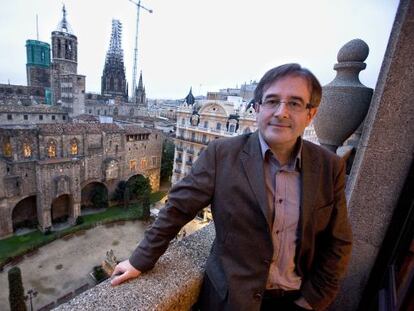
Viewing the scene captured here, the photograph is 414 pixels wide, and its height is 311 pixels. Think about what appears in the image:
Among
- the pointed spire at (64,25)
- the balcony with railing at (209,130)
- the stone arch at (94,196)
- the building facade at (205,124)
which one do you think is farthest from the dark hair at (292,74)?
the pointed spire at (64,25)

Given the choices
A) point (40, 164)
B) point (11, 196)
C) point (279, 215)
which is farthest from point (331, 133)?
point (11, 196)

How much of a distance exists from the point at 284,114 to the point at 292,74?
0.31 metres

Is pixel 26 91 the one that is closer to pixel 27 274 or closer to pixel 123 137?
pixel 123 137

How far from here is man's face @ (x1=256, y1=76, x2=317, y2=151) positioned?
172 centimetres

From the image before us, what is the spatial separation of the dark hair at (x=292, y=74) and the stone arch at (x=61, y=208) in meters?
23.2

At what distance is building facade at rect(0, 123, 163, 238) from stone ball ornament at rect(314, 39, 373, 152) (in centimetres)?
2100

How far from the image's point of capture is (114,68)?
5859 centimetres

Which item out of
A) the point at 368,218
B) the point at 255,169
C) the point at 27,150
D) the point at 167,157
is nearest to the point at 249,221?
the point at 255,169

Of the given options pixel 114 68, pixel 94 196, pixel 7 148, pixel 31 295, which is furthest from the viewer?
pixel 114 68

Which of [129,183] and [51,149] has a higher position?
[51,149]

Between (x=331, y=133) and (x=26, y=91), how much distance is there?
54153 millimetres

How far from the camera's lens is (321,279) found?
1858mm

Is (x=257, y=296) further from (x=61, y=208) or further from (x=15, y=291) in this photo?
(x=61, y=208)

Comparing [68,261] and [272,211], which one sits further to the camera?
[68,261]
